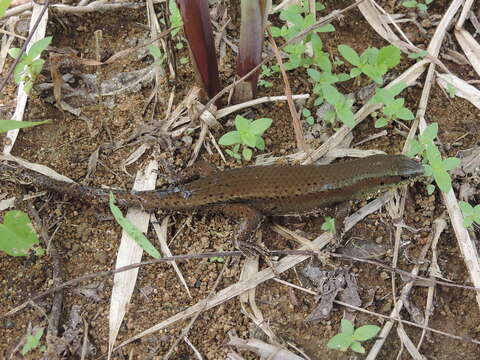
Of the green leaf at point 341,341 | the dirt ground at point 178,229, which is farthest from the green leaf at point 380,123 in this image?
the green leaf at point 341,341

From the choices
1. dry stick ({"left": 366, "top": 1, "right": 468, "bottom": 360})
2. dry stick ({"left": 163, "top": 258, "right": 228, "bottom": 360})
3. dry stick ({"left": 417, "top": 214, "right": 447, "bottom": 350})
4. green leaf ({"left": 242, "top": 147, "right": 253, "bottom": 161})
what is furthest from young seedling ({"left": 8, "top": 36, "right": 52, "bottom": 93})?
dry stick ({"left": 417, "top": 214, "right": 447, "bottom": 350})

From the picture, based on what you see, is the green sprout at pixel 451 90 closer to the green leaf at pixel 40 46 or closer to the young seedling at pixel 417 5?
the young seedling at pixel 417 5

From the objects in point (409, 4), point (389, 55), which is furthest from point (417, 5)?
point (389, 55)

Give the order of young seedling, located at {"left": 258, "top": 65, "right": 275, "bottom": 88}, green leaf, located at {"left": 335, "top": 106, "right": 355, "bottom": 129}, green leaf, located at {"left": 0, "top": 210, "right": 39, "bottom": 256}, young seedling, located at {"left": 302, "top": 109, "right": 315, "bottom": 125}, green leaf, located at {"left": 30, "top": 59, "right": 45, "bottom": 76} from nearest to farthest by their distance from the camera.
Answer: green leaf, located at {"left": 0, "top": 210, "right": 39, "bottom": 256}
green leaf, located at {"left": 335, "top": 106, "right": 355, "bottom": 129}
green leaf, located at {"left": 30, "top": 59, "right": 45, "bottom": 76}
young seedling, located at {"left": 302, "top": 109, "right": 315, "bottom": 125}
young seedling, located at {"left": 258, "top": 65, "right": 275, "bottom": 88}

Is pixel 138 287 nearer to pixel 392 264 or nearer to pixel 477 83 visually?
pixel 392 264

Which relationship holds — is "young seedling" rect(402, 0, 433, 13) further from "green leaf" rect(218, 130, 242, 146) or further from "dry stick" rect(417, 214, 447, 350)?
"green leaf" rect(218, 130, 242, 146)

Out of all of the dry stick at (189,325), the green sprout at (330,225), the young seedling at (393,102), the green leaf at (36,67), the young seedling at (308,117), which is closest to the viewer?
the dry stick at (189,325)
